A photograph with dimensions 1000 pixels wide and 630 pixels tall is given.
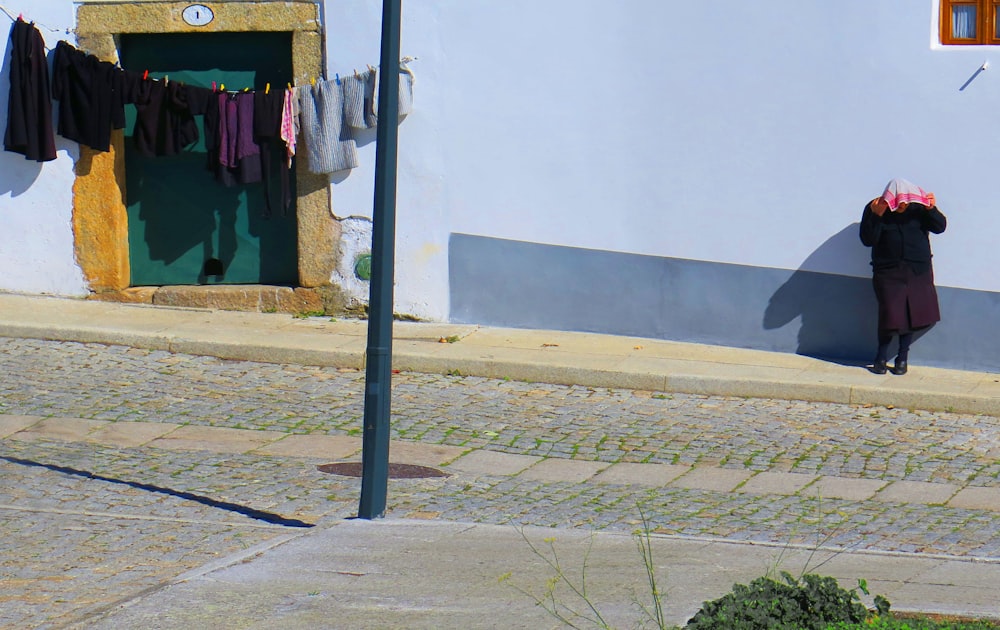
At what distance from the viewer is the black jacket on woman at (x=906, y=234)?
10.1 metres

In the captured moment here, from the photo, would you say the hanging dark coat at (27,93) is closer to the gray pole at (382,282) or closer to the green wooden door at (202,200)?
the green wooden door at (202,200)

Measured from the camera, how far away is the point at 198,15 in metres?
11.5

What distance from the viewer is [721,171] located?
10.8m

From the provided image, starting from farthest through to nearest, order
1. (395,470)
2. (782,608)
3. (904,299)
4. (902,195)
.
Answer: (904,299)
(902,195)
(395,470)
(782,608)

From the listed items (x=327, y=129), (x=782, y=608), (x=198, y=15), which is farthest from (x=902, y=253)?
(x=782, y=608)

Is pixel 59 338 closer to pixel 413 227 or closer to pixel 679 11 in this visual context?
pixel 413 227

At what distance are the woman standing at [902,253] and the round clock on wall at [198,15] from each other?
549 cm

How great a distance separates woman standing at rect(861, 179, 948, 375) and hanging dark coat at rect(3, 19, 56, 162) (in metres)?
6.55

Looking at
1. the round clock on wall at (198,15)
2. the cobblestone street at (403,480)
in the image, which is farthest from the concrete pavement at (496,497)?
the round clock on wall at (198,15)

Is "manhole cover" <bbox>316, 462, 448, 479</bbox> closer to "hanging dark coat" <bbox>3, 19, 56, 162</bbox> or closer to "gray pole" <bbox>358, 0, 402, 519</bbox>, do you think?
"gray pole" <bbox>358, 0, 402, 519</bbox>

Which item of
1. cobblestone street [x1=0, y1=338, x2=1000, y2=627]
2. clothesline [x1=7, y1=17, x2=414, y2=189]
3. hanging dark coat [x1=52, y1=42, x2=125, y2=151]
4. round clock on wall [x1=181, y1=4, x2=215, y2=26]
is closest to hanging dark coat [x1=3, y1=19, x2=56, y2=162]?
clothesline [x1=7, y1=17, x2=414, y2=189]

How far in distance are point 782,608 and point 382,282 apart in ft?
9.06

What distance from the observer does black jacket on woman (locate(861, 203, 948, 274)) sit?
10055 mm

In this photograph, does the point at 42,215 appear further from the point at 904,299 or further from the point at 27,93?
the point at 904,299
